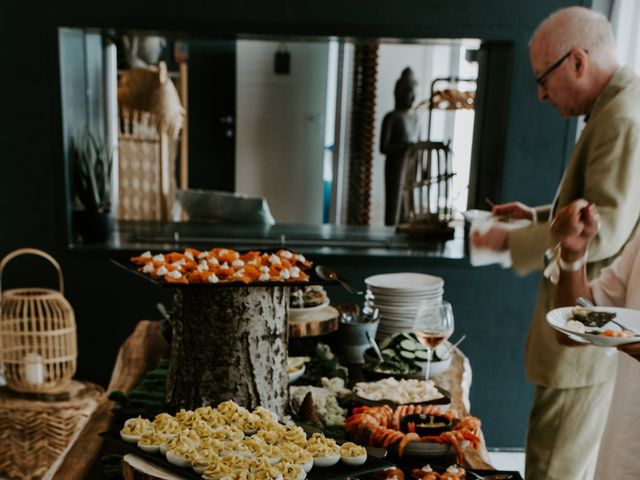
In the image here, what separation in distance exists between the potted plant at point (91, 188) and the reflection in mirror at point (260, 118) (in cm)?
66

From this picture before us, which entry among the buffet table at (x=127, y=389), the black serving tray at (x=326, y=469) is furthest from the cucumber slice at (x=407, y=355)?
the black serving tray at (x=326, y=469)

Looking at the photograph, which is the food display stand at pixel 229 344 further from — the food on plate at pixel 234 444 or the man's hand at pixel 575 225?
the man's hand at pixel 575 225

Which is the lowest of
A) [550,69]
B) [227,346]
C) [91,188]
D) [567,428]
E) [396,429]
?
[567,428]

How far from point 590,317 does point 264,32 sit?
240 cm

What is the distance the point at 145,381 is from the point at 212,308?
1.46 feet

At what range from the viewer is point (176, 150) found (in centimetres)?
519

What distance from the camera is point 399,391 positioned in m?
1.67

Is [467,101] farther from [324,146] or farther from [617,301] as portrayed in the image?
[617,301]

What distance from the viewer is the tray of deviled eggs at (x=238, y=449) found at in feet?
3.63

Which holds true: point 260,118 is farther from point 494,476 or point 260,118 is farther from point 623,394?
point 494,476

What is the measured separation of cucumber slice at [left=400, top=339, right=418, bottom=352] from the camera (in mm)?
1968

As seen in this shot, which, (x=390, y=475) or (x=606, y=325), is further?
(x=606, y=325)

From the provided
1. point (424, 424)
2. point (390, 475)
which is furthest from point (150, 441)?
point (424, 424)

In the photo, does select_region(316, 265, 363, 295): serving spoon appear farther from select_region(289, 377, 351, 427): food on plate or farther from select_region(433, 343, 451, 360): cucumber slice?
select_region(433, 343, 451, 360): cucumber slice
